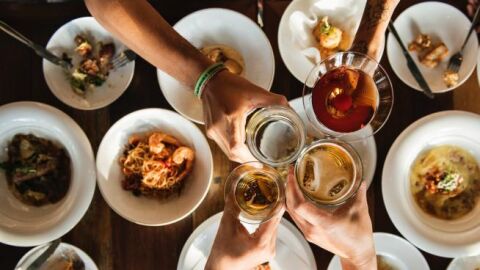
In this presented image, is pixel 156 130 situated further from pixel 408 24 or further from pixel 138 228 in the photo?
pixel 408 24

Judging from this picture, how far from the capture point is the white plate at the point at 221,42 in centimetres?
147

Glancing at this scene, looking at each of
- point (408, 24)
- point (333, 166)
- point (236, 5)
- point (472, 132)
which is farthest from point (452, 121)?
point (236, 5)

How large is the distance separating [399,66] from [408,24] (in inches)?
5.7

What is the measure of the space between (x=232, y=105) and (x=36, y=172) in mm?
750

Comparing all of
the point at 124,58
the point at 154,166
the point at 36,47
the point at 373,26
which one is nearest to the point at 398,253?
the point at 373,26

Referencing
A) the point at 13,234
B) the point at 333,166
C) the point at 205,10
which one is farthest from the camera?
the point at 205,10

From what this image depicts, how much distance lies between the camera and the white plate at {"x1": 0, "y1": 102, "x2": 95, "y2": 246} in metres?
1.38

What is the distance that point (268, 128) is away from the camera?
1073 millimetres

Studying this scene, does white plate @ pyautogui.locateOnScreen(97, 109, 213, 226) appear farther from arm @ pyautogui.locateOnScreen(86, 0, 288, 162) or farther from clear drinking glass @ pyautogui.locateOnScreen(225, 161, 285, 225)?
clear drinking glass @ pyautogui.locateOnScreen(225, 161, 285, 225)

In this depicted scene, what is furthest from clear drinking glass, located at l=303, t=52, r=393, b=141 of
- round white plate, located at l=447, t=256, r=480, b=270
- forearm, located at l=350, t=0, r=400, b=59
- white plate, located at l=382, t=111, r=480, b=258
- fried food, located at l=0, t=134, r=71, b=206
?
fried food, located at l=0, t=134, r=71, b=206

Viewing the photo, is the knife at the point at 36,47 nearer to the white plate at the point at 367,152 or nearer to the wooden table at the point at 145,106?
the wooden table at the point at 145,106

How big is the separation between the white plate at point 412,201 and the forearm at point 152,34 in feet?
2.14

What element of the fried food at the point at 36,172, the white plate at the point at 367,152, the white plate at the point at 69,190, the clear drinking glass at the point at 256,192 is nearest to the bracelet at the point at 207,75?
the clear drinking glass at the point at 256,192

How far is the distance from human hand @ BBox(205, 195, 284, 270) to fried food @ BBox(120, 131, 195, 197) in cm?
38
